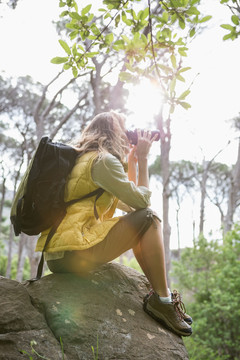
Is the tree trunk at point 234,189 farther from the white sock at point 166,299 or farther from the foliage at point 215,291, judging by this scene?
the white sock at point 166,299

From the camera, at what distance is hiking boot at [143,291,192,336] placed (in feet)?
7.41

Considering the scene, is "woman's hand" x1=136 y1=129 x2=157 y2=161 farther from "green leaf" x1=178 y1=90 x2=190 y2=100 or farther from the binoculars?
"green leaf" x1=178 y1=90 x2=190 y2=100

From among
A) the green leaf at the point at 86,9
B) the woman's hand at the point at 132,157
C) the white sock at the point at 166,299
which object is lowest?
the white sock at the point at 166,299

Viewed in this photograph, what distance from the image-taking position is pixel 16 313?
191 cm

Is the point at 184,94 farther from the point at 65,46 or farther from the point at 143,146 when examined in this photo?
the point at 143,146

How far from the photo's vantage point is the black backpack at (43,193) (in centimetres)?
210

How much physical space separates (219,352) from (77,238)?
5.64 meters

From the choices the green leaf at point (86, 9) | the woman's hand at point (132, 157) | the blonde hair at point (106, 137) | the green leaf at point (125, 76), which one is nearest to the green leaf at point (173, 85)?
the green leaf at point (125, 76)

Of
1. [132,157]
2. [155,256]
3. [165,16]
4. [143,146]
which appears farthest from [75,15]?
[155,256]

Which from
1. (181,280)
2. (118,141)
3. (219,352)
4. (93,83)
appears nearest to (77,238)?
(118,141)

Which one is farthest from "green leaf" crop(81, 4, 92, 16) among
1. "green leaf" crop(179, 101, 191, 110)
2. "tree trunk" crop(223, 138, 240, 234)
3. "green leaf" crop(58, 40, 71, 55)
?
"tree trunk" crop(223, 138, 240, 234)

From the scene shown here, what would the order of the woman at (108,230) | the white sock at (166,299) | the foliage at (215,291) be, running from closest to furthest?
the woman at (108,230)
the white sock at (166,299)
the foliage at (215,291)

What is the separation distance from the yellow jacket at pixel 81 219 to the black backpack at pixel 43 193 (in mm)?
44

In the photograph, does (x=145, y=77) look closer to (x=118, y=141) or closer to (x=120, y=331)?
(x=118, y=141)
